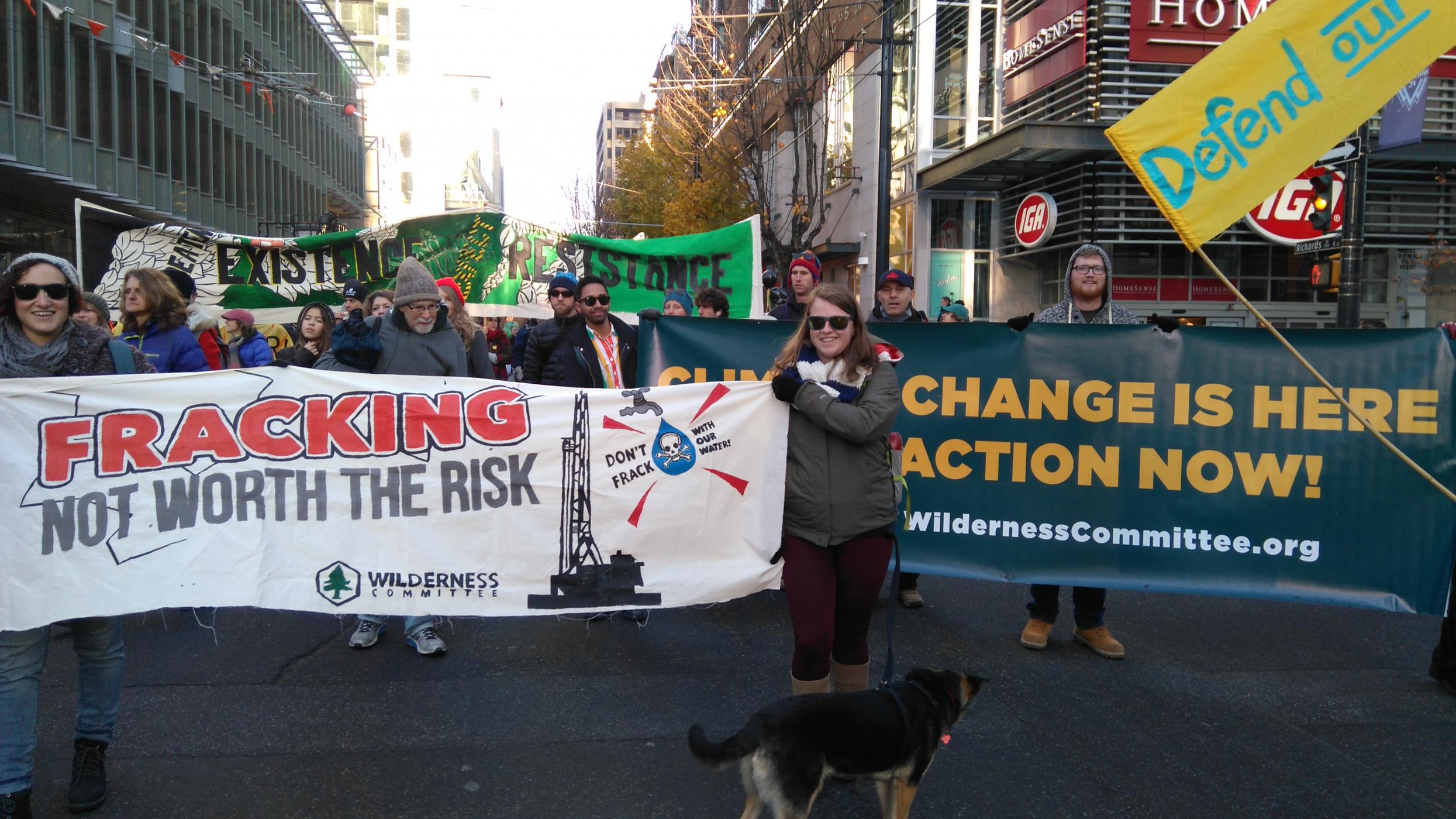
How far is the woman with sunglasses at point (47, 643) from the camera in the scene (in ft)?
10.5

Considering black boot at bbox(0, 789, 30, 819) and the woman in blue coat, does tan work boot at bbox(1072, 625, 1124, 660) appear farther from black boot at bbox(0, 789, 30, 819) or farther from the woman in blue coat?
the woman in blue coat

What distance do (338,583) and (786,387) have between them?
2.03 metres

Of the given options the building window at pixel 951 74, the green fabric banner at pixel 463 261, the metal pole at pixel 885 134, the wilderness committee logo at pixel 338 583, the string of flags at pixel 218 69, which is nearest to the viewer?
the wilderness committee logo at pixel 338 583

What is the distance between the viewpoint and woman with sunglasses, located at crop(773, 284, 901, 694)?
11.4 feet

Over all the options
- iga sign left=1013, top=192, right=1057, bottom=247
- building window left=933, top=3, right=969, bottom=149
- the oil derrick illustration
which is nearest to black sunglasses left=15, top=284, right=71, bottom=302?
the oil derrick illustration

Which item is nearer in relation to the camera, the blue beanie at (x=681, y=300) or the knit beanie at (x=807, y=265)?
the knit beanie at (x=807, y=265)

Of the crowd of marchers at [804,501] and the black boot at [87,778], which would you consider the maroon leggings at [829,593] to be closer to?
the crowd of marchers at [804,501]

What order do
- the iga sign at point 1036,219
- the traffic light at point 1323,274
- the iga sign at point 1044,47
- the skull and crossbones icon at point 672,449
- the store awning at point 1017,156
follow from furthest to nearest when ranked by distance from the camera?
the iga sign at point 1036,219 < the iga sign at point 1044,47 < the store awning at point 1017,156 < the traffic light at point 1323,274 < the skull and crossbones icon at point 672,449

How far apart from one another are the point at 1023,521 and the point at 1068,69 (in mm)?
15616

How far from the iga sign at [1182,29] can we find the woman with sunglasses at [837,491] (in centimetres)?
1655

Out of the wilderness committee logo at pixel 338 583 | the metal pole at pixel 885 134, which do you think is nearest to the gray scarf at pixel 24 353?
the wilderness committee logo at pixel 338 583

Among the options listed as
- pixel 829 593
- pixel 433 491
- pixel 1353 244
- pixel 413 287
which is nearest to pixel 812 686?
pixel 829 593

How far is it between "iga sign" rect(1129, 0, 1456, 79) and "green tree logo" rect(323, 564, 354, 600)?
1732 cm

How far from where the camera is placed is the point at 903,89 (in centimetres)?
2386
